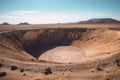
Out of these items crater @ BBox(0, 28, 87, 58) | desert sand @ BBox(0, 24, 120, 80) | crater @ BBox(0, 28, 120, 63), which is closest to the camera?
desert sand @ BBox(0, 24, 120, 80)

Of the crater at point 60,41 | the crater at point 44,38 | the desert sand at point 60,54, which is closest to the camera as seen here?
the desert sand at point 60,54

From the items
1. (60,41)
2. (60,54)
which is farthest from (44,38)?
(60,54)

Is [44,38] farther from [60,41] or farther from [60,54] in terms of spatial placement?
[60,54]

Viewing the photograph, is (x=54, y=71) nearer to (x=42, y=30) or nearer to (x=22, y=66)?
(x=22, y=66)

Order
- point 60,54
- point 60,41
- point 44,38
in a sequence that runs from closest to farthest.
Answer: point 60,54
point 44,38
point 60,41

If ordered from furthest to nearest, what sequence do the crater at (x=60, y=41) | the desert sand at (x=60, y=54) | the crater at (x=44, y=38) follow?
the crater at (x=44, y=38), the crater at (x=60, y=41), the desert sand at (x=60, y=54)

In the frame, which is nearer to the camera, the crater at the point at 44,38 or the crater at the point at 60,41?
the crater at the point at 60,41

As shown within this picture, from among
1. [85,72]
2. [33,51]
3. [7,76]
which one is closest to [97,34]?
[33,51]

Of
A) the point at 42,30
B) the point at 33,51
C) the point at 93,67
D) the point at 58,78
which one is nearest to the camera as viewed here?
the point at 58,78
